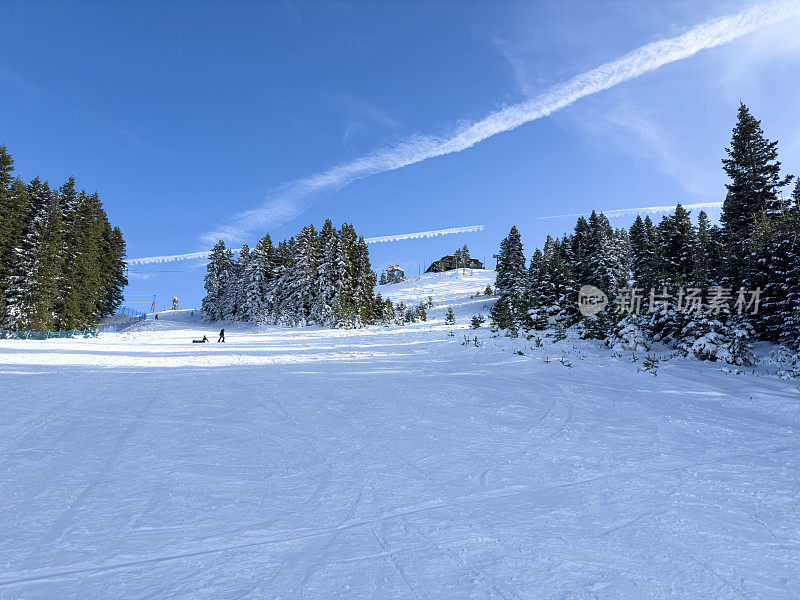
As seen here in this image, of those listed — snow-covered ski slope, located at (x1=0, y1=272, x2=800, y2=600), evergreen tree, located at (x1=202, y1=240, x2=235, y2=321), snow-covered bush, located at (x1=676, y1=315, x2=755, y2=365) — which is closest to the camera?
snow-covered ski slope, located at (x1=0, y1=272, x2=800, y2=600)

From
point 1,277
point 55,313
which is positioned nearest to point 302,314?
point 55,313

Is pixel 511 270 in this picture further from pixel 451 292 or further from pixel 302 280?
pixel 451 292

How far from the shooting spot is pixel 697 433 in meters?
6.59

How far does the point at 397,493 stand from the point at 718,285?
17.9 meters

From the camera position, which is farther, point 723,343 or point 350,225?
point 350,225

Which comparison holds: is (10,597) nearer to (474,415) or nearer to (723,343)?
(474,415)

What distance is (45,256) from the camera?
2838cm

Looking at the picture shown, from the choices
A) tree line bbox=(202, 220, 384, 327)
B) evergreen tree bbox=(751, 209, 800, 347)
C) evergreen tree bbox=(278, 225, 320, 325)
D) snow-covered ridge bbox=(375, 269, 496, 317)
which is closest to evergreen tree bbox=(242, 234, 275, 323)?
tree line bbox=(202, 220, 384, 327)

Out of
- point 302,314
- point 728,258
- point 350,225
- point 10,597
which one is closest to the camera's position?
point 10,597

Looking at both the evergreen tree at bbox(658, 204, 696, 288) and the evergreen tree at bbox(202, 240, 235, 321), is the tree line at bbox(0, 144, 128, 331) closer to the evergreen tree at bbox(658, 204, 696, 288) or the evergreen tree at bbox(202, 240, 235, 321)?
the evergreen tree at bbox(202, 240, 235, 321)

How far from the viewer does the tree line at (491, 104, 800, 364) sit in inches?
602

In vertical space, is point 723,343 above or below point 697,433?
above

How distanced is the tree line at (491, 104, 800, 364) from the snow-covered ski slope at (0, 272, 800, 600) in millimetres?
6642

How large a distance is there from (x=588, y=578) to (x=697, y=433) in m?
5.23
